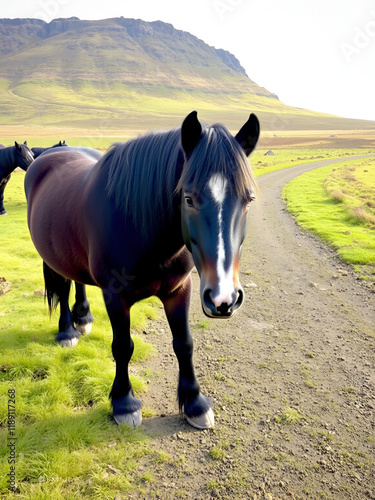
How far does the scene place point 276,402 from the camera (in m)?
3.58

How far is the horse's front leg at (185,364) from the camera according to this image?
324 cm

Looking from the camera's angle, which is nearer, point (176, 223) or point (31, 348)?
point (176, 223)

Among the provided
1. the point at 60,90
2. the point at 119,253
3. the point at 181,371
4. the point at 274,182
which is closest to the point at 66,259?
the point at 119,253

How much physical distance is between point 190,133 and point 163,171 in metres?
0.45

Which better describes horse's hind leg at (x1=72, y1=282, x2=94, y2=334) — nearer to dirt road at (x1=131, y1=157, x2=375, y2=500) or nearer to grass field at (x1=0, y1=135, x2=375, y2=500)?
grass field at (x1=0, y1=135, x2=375, y2=500)

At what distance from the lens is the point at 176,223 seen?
8.59ft

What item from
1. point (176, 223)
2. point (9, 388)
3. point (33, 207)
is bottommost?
point (9, 388)

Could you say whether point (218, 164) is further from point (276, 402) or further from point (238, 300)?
point (276, 402)

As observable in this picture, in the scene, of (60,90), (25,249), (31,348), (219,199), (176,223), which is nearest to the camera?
(219,199)

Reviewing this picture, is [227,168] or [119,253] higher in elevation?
[227,168]

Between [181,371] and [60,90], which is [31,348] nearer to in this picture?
[181,371]

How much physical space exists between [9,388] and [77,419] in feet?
3.23

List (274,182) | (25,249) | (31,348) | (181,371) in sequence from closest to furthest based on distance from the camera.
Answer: (181,371) < (31,348) < (25,249) < (274,182)

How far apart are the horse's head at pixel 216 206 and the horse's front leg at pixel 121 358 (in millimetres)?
1137
